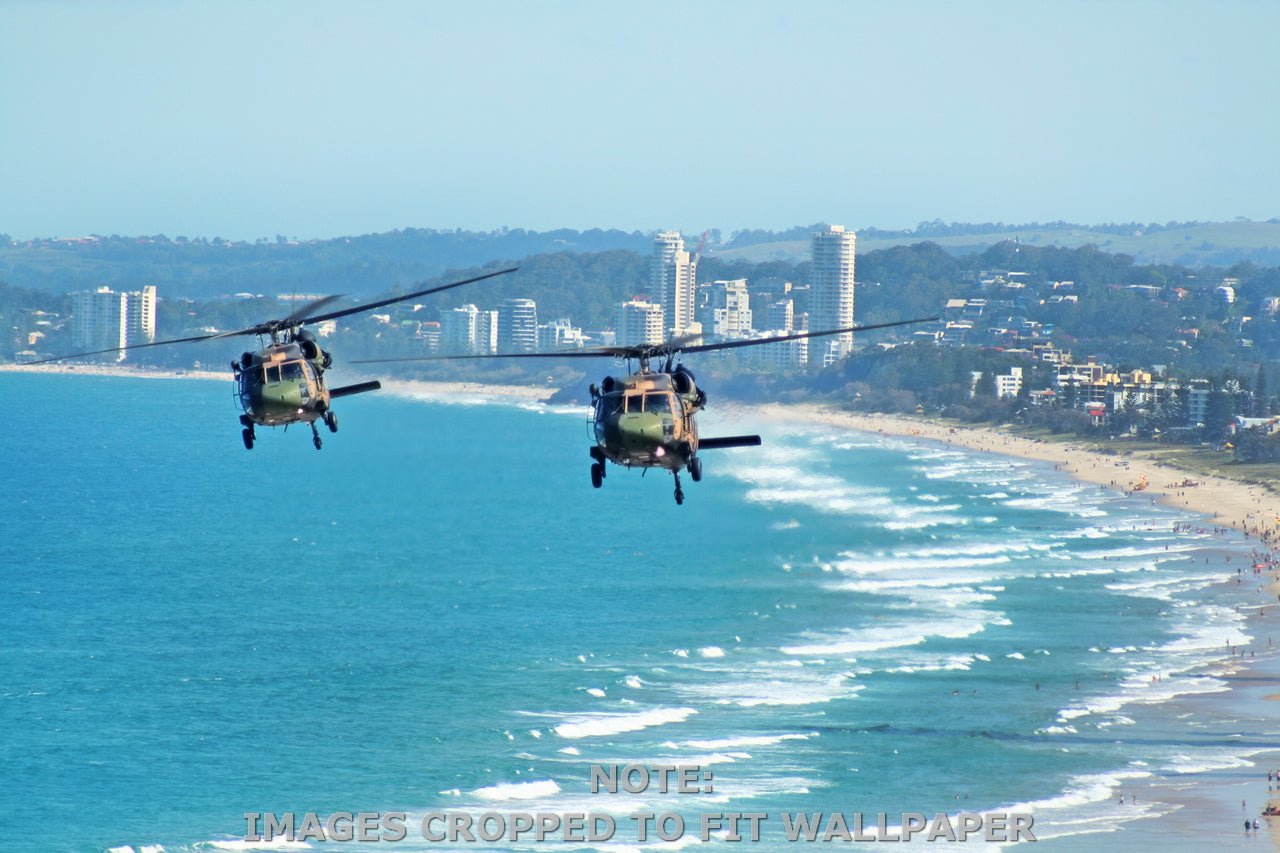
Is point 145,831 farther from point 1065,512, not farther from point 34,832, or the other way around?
point 1065,512

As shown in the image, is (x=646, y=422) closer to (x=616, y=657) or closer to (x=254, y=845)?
(x=254, y=845)

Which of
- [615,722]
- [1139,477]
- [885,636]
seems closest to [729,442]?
[615,722]

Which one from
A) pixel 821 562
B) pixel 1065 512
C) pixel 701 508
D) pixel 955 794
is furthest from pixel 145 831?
pixel 1065 512

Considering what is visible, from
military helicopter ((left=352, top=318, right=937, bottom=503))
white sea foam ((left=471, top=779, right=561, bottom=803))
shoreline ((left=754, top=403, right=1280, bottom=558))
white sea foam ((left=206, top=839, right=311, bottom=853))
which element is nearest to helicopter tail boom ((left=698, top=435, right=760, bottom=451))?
military helicopter ((left=352, top=318, right=937, bottom=503))

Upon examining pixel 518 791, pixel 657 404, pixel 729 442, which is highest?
pixel 657 404

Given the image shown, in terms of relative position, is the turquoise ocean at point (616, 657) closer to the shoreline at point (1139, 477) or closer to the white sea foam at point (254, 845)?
the white sea foam at point (254, 845)

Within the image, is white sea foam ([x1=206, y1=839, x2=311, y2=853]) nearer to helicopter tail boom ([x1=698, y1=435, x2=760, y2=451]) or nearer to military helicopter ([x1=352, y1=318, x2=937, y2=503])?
helicopter tail boom ([x1=698, y1=435, x2=760, y2=451])
